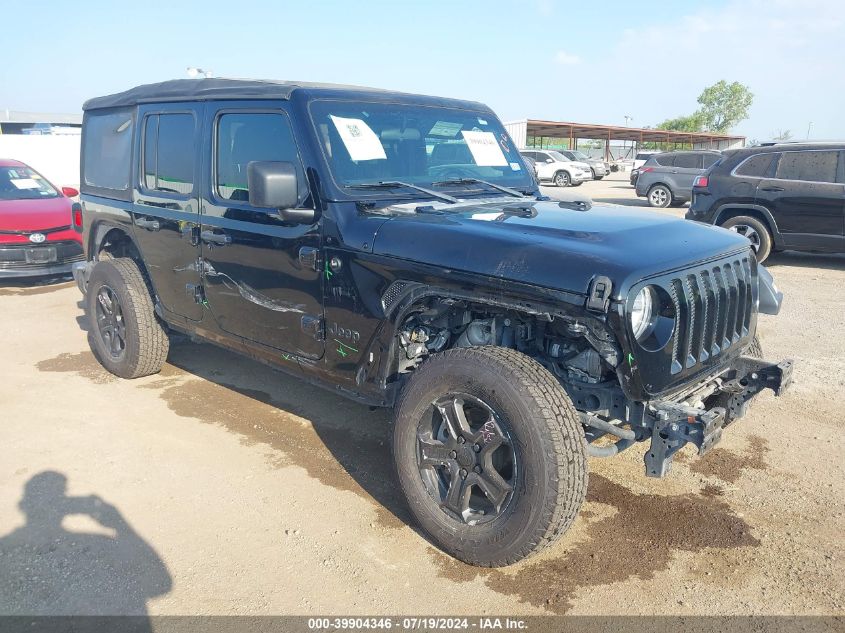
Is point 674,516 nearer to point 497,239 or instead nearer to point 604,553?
point 604,553

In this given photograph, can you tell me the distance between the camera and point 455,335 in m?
3.38

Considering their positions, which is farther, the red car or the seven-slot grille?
the red car

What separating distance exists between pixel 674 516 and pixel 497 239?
176cm

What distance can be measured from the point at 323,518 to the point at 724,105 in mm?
92289

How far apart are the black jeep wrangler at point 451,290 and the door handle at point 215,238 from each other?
0.01 meters

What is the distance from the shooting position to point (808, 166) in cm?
934

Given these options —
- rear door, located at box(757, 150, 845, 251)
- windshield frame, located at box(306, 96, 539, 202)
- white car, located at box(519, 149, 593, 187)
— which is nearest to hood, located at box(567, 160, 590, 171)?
white car, located at box(519, 149, 593, 187)

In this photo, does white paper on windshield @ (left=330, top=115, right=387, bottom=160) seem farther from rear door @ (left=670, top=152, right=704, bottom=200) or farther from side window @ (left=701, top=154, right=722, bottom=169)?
side window @ (left=701, top=154, right=722, bottom=169)

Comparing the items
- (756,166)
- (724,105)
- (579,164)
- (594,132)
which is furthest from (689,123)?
(756,166)

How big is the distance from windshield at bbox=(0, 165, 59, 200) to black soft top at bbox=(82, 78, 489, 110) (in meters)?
5.43

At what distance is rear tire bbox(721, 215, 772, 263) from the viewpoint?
953 cm

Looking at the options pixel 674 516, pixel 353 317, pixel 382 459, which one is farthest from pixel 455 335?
pixel 674 516

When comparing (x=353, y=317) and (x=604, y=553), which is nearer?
(x=604, y=553)

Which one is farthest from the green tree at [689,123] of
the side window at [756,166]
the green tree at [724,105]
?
the side window at [756,166]
